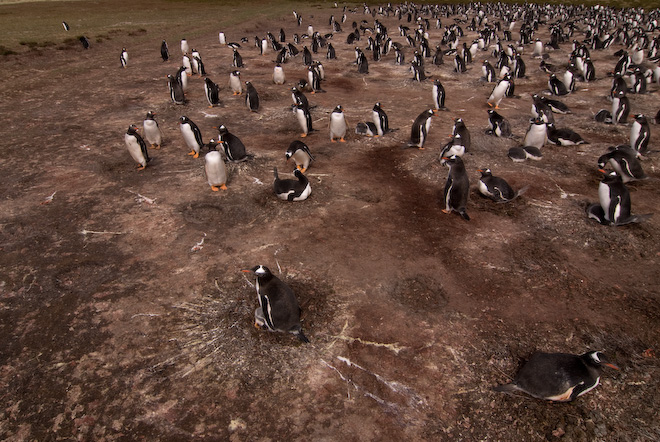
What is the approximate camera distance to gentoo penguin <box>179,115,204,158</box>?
1113 cm

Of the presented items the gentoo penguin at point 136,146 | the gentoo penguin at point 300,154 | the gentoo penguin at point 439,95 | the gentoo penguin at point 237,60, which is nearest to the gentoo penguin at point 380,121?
the gentoo penguin at point 300,154

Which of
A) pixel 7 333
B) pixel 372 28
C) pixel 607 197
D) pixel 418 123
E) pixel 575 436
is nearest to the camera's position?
pixel 575 436

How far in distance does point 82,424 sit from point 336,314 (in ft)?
11.0

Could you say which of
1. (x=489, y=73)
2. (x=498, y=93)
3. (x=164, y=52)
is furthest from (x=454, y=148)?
(x=164, y=52)

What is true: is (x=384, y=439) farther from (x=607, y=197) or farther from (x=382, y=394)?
(x=607, y=197)

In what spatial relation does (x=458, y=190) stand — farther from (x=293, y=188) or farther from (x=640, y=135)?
(x=640, y=135)

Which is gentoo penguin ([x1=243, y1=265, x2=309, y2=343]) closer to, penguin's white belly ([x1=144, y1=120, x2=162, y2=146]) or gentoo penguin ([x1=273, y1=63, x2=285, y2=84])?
penguin's white belly ([x1=144, y1=120, x2=162, y2=146])

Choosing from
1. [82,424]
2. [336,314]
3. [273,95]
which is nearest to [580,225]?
[336,314]

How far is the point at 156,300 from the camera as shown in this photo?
639 centimetres

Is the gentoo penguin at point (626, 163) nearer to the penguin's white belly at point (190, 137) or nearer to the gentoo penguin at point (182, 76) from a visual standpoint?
the penguin's white belly at point (190, 137)

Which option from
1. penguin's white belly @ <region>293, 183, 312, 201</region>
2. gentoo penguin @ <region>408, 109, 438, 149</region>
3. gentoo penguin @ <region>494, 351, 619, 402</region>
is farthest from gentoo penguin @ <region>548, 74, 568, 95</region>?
gentoo penguin @ <region>494, 351, 619, 402</region>

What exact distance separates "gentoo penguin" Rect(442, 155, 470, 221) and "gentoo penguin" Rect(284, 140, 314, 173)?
3.68 m

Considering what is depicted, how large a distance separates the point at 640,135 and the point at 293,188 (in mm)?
9482

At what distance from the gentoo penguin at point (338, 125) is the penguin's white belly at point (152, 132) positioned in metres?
5.05
